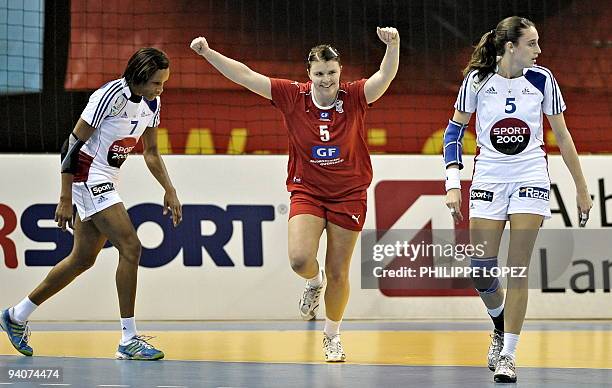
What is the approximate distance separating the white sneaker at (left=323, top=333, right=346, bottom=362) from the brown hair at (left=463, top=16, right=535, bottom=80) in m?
2.11

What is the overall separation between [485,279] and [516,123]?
1049 mm

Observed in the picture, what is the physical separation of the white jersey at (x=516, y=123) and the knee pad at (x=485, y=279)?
537 millimetres

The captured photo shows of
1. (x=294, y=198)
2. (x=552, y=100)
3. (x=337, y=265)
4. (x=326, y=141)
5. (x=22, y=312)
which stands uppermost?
(x=552, y=100)

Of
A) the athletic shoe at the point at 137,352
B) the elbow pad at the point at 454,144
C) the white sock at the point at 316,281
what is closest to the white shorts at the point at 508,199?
the elbow pad at the point at 454,144

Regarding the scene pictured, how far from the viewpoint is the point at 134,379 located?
6.89 metres

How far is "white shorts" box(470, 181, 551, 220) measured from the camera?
6.88 m

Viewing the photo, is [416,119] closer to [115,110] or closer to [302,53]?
[302,53]

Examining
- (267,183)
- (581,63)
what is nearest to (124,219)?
(267,183)

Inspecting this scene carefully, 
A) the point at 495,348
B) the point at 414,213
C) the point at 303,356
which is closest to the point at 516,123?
the point at 495,348

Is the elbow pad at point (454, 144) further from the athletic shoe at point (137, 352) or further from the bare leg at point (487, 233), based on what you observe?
the athletic shoe at point (137, 352)

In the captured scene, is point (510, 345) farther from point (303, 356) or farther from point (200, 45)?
point (200, 45)

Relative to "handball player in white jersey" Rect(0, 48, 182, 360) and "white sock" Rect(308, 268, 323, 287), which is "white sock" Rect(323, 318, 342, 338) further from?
"handball player in white jersey" Rect(0, 48, 182, 360)

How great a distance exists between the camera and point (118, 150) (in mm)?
8258

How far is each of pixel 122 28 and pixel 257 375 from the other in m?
6.80
